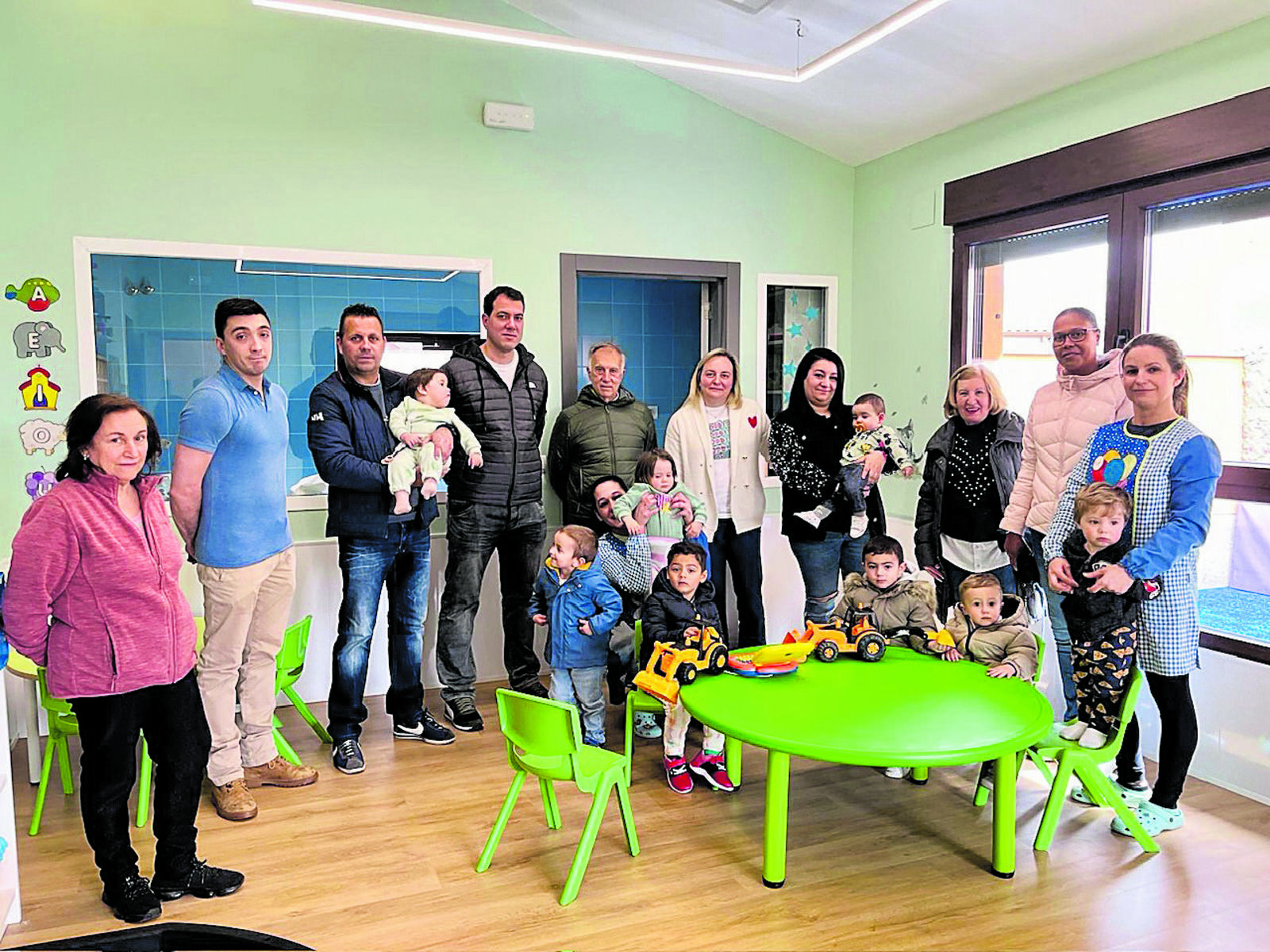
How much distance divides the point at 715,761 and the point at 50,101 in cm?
366

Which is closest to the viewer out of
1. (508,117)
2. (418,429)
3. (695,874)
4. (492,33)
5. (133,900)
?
(133,900)

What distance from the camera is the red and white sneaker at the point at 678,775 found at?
3465 mm

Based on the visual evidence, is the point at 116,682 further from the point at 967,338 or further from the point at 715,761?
the point at 967,338

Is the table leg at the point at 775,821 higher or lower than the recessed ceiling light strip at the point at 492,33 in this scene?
lower

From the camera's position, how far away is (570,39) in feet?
11.9

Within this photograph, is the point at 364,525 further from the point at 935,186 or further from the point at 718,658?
the point at 935,186

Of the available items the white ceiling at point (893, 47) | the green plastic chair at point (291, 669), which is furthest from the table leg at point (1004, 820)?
the white ceiling at point (893, 47)

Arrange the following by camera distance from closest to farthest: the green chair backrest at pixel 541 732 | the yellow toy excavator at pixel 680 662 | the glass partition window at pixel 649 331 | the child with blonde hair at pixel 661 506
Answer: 1. the green chair backrest at pixel 541 732
2. the yellow toy excavator at pixel 680 662
3. the child with blonde hair at pixel 661 506
4. the glass partition window at pixel 649 331

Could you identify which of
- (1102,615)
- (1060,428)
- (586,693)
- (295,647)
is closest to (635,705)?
(586,693)

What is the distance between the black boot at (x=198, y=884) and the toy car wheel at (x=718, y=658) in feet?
5.06

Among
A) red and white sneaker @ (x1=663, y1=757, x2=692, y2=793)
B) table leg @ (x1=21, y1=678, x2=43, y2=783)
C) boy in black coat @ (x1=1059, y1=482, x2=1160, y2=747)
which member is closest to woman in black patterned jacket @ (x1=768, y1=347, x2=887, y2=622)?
red and white sneaker @ (x1=663, y1=757, x2=692, y2=793)

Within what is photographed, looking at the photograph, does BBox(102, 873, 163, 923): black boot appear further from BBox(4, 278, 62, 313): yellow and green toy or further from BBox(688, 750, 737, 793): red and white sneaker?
BBox(4, 278, 62, 313): yellow and green toy

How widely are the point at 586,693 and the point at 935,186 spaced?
2.96m

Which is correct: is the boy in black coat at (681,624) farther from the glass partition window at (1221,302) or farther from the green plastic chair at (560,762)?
the glass partition window at (1221,302)
